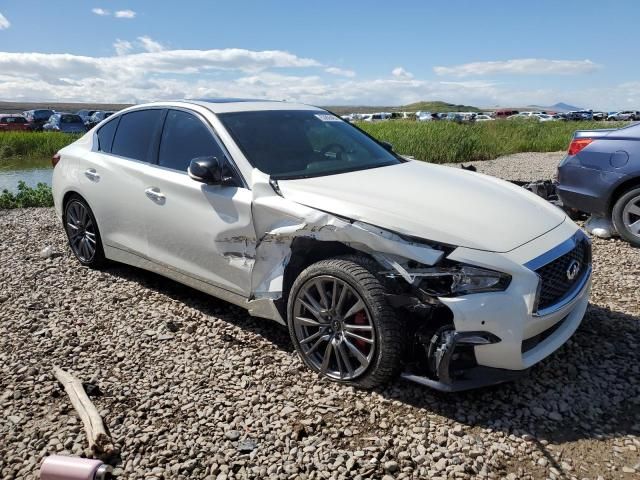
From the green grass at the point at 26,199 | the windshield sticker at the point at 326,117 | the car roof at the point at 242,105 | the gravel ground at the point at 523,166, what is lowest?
the green grass at the point at 26,199

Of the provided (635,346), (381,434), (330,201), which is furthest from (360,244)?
(635,346)

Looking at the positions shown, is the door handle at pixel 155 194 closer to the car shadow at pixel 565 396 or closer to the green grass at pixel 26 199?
the car shadow at pixel 565 396

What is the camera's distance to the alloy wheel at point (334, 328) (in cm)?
305

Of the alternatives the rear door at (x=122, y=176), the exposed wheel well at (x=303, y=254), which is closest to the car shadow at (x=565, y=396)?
the exposed wheel well at (x=303, y=254)

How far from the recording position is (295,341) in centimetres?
337

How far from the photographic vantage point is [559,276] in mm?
3016

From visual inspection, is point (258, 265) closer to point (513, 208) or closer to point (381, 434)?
point (381, 434)

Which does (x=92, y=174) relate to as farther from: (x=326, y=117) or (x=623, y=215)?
(x=623, y=215)

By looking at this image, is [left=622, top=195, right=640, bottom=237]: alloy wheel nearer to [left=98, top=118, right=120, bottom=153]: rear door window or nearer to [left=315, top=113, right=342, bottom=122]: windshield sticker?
[left=315, top=113, right=342, bottom=122]: windshield sticker

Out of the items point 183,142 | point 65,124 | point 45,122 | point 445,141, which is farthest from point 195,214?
point 45,122

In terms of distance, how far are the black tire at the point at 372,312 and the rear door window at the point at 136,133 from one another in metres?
2.15

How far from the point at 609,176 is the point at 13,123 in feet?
110

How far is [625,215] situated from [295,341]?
439 cm

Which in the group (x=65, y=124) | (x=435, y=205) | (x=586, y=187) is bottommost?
(x=65, y=124)
